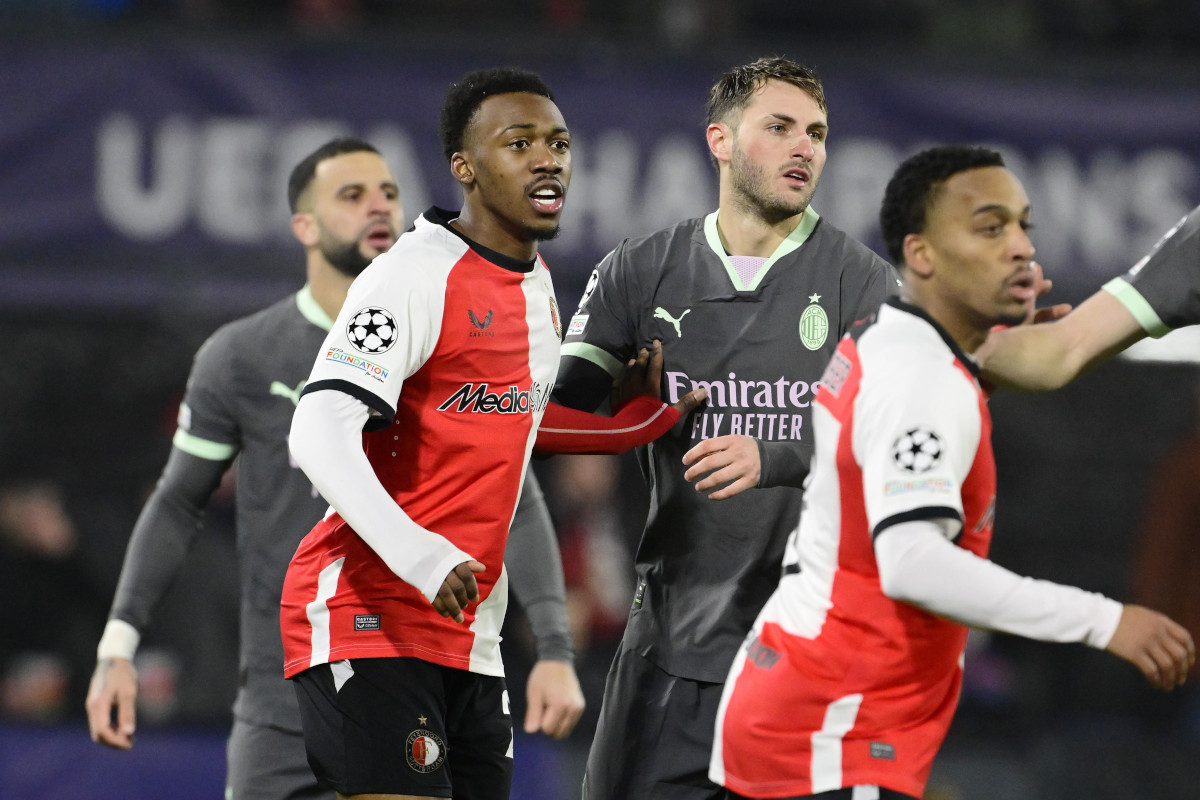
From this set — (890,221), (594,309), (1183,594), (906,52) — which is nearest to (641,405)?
(594,309)

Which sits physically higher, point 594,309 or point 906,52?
point 906,52

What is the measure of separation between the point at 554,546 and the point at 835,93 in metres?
3.35

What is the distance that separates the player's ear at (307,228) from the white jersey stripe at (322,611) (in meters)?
1.51

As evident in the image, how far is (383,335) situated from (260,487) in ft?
4.26

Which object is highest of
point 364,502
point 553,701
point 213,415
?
point 213,415

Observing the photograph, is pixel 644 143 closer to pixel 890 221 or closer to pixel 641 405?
pixel 641 405

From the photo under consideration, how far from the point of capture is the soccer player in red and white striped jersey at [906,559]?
8.61 ft

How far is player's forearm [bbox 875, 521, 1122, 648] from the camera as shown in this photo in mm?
2607

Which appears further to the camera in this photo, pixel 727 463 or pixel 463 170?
pixel 463 170

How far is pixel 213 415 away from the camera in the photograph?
14.4 feet

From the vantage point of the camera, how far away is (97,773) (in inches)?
244

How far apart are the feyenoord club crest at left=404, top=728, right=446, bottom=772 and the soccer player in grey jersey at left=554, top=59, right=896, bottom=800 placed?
71 centimetres

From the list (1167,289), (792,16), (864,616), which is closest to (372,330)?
(864,616)

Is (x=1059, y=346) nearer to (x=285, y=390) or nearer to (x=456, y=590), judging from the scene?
(x=456, y=590)
